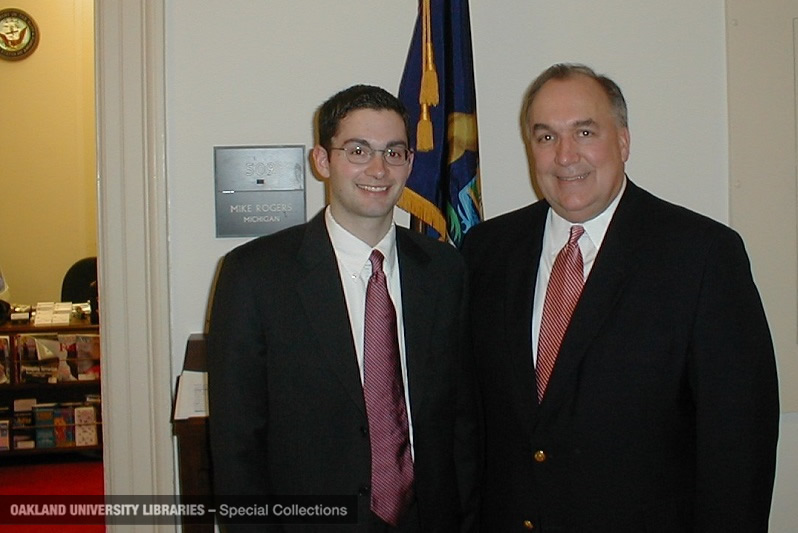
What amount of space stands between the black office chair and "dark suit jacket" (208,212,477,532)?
366cm

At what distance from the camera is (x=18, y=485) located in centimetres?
420

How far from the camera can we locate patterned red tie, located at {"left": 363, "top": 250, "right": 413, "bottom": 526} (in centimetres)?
158

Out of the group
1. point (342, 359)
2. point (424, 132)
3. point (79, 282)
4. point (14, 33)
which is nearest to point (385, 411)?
point (342, 359)

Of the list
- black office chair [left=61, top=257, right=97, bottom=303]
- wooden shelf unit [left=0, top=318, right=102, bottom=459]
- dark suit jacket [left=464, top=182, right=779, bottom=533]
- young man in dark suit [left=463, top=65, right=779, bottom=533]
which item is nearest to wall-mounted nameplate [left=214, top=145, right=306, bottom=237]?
young man in dark suit [left=463, top=65, right=779, bottom=533]

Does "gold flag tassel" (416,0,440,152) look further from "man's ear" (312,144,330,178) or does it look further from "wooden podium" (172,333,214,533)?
"wooden podium" (172,333,214,533)

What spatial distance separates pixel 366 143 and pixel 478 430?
78 cm

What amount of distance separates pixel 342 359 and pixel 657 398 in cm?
69

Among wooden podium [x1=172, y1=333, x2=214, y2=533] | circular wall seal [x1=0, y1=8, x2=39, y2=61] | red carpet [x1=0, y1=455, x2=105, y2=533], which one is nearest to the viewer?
wooden podium [x1=172, y1=333, x2=214, y2=533]

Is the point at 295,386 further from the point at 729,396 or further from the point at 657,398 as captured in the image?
the point at 729,396

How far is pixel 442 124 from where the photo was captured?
87.4 inches

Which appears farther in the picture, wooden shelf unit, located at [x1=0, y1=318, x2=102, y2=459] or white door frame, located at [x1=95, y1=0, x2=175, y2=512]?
wooden shelf unit, located at [x1=0, y1=318, x2=102, y2=459]

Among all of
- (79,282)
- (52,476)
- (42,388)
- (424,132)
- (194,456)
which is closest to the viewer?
(194,456)

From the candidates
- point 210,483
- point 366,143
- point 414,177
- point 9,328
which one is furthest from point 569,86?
point 9,328

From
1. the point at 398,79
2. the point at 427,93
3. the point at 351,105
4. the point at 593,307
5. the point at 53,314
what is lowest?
the point at 53,314
